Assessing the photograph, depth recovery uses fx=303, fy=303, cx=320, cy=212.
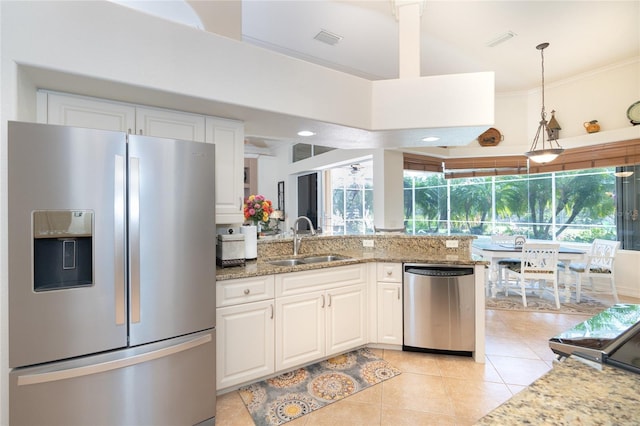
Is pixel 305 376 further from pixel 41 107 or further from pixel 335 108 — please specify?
pixel 41 107

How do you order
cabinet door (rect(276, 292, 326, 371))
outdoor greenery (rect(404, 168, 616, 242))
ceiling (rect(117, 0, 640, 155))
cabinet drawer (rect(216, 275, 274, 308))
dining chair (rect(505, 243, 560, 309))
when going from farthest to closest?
outdoor greenery (rect(404, 168, 616, 242)) < dining chair (rect(505, 243, 560, 309)) < ceiling (rect(117, 0, 640, 155)) < cabinet door (rect(276, 292, 326, 371)) < cabinet drawer (rect(216, 275, 274, 308))

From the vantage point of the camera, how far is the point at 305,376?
8.21 ft

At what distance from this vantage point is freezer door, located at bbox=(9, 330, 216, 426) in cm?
146

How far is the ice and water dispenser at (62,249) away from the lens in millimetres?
1476

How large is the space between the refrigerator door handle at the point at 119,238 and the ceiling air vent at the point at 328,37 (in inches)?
115

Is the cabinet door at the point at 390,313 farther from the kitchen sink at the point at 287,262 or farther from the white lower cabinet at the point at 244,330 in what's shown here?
the white lower cabinet at the point at 244,330

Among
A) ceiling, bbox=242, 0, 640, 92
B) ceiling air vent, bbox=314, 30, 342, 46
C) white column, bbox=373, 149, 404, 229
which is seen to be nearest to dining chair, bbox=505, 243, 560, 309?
white column, bbox=373, 149, 404, 229

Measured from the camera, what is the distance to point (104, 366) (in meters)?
1.57

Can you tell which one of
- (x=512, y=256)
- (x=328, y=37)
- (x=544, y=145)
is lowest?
(x=512, y=256)

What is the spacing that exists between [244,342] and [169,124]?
1.71 meters

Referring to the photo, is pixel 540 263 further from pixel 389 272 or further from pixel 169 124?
pixel 169 124

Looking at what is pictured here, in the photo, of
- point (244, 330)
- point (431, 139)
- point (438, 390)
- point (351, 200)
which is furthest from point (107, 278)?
point (351, 200)

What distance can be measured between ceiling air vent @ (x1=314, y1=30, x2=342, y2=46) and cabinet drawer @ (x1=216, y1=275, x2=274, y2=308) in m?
2.95

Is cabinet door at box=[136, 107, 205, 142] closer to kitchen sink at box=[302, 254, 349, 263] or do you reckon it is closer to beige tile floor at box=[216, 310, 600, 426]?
kitchen sink at box=[302, 254, 349, 263]
